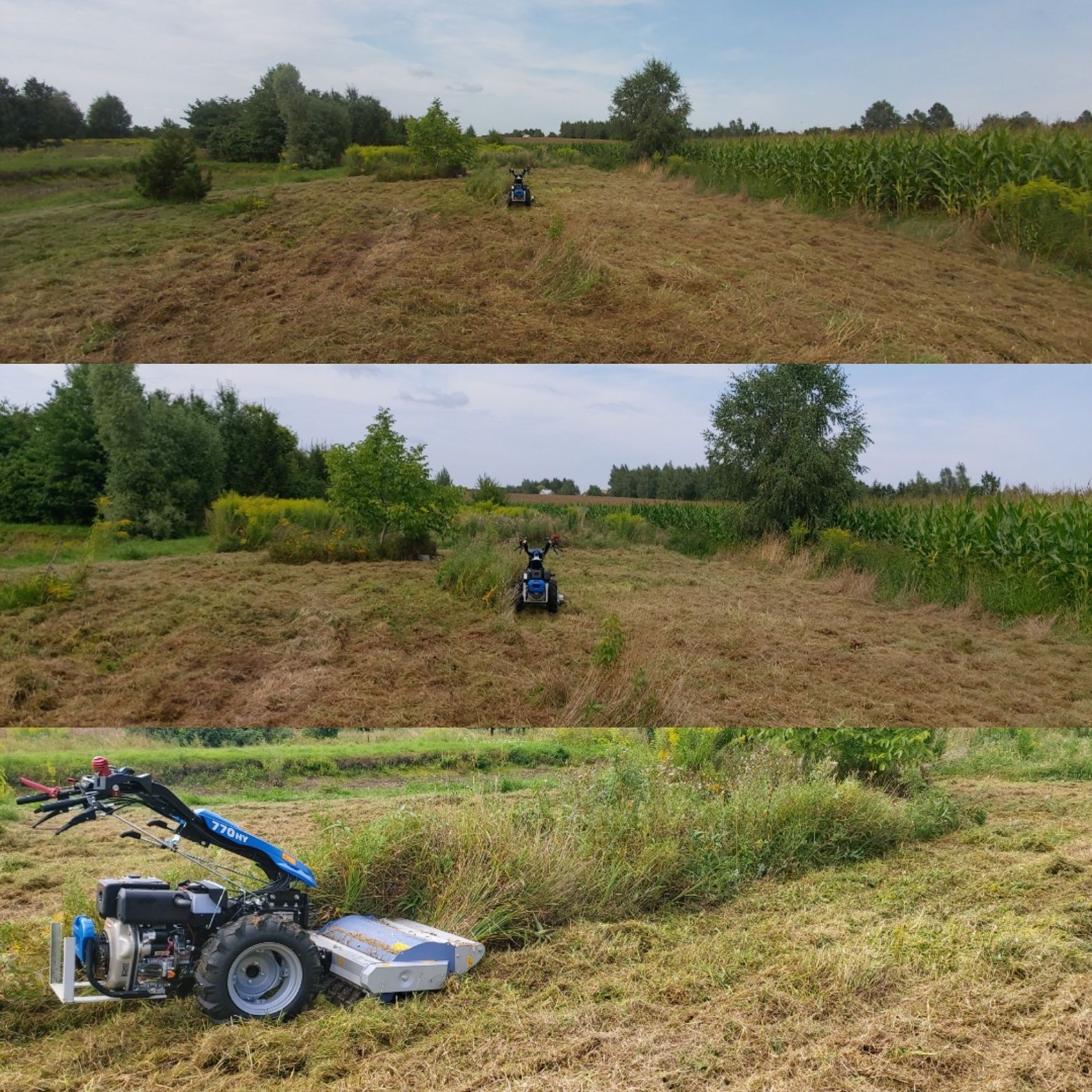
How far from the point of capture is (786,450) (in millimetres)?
9961

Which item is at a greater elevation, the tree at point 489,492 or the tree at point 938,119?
the tree at point 938,119

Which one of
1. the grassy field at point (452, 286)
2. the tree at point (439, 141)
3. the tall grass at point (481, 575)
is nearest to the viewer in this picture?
the tall grass at point (481, 575)

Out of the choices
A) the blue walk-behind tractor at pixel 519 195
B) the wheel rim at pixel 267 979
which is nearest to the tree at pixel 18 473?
the wheel rim at pixel 267 979

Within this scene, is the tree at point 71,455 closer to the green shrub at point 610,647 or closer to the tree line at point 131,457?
the tree line at point 131,457

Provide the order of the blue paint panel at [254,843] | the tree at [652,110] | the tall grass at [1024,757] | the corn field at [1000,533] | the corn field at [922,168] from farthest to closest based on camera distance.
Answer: the tree at [652,110] → the corn field at [922,168] → the tall grass at [1024,757] → the corn field at [1000,533] → the blue paint panel at [254,843]

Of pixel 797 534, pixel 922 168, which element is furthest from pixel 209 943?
pixel 922 168

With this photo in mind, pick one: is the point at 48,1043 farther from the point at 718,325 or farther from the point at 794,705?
the point at 718,325

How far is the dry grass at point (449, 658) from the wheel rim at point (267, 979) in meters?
2.67

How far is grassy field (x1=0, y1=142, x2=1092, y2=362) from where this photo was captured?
27.1 feet

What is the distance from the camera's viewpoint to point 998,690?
27.1 feet

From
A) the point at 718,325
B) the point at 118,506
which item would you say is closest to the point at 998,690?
the point at 718,325

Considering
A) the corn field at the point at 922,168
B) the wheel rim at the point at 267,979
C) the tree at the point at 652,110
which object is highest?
the tree at the point at 652,110

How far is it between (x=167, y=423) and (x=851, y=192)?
1239cm

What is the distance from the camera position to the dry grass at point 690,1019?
393 cm
